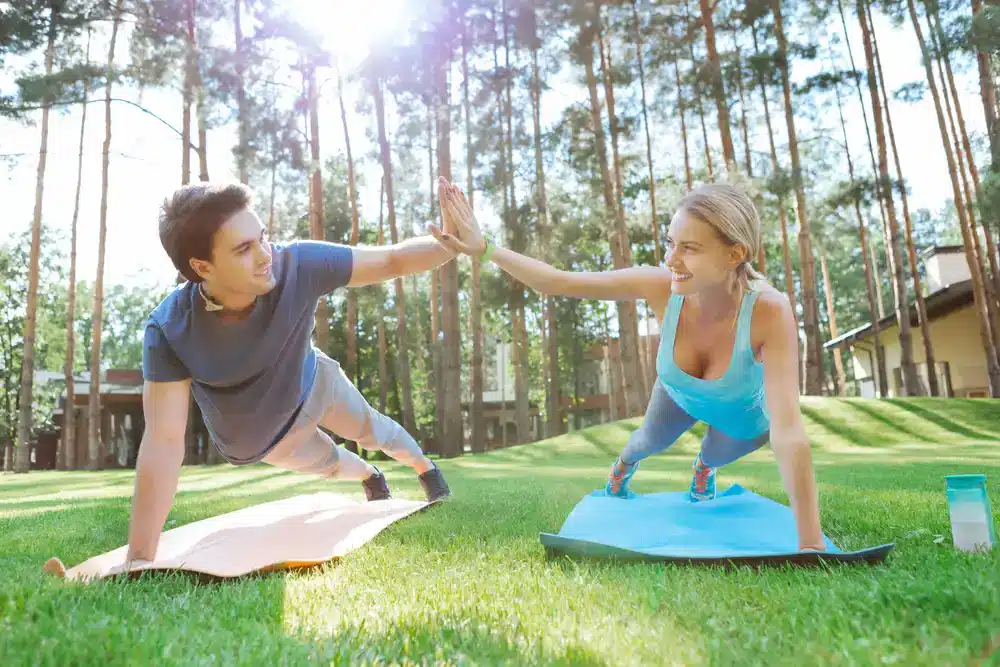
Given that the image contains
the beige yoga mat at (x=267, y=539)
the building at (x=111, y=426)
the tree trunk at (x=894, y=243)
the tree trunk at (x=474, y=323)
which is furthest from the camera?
the building at (x=111, y=426)

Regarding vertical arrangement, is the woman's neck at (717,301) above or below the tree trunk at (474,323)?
below

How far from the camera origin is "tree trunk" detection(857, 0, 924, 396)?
16953 millimetres

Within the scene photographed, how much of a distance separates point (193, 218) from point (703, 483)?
9.91ft

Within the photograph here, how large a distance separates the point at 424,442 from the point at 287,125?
54.0 ft

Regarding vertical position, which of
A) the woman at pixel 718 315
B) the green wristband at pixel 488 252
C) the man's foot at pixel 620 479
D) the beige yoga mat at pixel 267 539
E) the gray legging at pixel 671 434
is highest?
the green wristband at pixel 488 252

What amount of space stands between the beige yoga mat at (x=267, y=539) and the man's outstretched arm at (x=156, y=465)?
0.37ft

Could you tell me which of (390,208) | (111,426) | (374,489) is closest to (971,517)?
(374,489)

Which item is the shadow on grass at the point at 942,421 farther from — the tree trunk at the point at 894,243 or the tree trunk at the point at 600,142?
the tree trunk at the point at 600,142

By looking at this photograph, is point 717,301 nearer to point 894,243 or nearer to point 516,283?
point 894,243

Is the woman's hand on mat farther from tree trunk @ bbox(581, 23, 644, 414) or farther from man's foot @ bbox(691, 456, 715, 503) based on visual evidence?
tree trunk @ bbox(581, 23, 644, 414)

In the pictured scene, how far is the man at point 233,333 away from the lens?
278 centimetres

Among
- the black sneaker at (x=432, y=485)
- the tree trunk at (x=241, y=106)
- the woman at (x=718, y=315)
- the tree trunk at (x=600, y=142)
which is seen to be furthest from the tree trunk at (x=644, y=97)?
the woman at (x=718, y=315)

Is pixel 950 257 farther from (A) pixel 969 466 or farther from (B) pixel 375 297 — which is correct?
(A) pixel 969 466

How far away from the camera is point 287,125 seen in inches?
669
